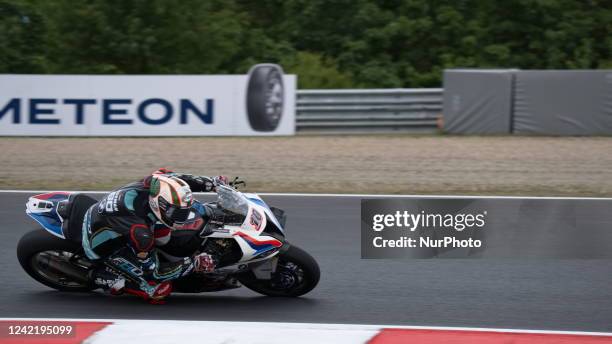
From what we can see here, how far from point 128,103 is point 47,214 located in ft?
35.3

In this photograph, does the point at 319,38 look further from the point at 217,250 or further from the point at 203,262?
the point at 203,262

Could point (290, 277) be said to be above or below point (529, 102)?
below

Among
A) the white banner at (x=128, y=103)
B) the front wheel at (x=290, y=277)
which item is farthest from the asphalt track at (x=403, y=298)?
the white banner at (x=128, y=103)

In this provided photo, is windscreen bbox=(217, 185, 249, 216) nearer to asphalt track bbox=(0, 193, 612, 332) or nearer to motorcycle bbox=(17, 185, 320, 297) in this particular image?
motorcycle bbox=(17, 185, 320, 297)

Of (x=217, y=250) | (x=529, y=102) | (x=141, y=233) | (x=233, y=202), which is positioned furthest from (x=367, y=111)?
(x=141, y=233)

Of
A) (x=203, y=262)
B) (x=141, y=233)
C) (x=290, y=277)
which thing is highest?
(x=141, y=233)

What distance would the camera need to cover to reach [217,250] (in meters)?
6.71

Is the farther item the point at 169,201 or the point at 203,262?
the point at 203,262

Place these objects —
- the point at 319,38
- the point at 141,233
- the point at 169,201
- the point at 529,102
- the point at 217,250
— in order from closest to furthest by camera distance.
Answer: the point at 169,201
the point at 141,233
the point at 217,250
the point at 529,102
the point at 319,38

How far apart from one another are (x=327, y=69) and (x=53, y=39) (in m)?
7.90

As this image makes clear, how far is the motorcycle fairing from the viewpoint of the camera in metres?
6.89

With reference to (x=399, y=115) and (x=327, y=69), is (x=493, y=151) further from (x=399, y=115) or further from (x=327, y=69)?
(x=327, y=69)

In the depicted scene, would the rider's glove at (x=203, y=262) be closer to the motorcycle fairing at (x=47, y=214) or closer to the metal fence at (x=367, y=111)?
the motorcycle fairing at (x=47, y=214)

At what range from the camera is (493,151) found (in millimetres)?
15617
